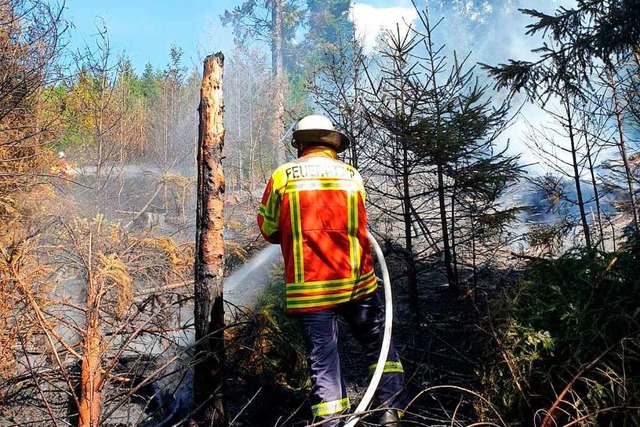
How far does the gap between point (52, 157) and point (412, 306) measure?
8.76m

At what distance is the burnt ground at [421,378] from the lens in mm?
3486

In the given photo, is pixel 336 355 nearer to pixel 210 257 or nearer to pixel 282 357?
pixel 210 257

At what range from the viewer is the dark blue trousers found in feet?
8.82

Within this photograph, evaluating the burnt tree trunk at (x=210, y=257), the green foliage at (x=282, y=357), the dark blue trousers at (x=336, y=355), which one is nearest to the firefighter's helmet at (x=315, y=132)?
the burnt tree trunk at (x=210, y=257)

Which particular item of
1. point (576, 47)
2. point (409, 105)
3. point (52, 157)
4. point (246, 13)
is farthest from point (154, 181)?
point (246, 13)

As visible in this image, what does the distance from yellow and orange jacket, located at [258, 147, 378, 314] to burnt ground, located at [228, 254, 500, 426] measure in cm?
78

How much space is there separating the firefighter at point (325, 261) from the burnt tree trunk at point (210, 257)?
58cm

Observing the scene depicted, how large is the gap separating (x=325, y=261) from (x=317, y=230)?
22 centimetres

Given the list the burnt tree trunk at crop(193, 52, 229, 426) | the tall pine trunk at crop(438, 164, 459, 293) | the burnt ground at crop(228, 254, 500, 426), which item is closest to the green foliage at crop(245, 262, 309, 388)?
the burnt ground at crop(228, 254, 500, 426)

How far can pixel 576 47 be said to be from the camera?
21.6 ft

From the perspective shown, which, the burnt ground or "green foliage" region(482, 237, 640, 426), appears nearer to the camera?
"green foliage" region(482, 237, 640, 426)

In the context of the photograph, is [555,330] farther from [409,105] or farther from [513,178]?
[409,105]

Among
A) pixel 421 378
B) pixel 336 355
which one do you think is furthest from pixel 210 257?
pixel 421 378

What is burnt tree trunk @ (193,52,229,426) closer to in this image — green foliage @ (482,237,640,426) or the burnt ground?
the burnt ground
